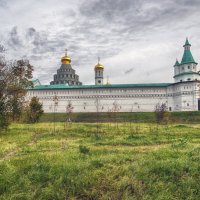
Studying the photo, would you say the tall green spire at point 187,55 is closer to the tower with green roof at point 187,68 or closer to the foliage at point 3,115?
the tower with green roof at point 187,68

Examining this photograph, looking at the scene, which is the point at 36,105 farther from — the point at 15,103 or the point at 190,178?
the point at 190,178

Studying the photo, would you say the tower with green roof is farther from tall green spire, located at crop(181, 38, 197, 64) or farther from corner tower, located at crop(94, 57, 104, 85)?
corner tower, located at crop(94, 57, 104, 85)

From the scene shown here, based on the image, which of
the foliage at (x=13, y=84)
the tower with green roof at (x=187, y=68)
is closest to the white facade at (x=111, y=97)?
the tower with green roof at (x=187, y=68)

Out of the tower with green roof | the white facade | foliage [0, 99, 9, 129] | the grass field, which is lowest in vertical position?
the grass field

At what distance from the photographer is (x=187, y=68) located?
54.5m

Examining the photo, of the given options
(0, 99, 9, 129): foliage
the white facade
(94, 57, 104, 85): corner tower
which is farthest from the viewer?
(94, 57, 104, 85): corner tower

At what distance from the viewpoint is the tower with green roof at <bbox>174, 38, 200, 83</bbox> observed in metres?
53.8

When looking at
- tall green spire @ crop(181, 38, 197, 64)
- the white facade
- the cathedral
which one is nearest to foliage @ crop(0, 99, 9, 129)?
the cathedral

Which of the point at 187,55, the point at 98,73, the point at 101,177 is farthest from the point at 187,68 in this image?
the point at 101,177

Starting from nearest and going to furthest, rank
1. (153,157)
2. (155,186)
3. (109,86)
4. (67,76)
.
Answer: (155,186) < (153,157) < (109,86) < (67,76)

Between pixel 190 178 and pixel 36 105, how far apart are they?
22.6 m

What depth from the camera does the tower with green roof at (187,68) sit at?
53.8m

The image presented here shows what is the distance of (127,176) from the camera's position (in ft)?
18.7

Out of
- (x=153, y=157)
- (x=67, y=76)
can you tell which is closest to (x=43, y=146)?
(x=153, y=157)
